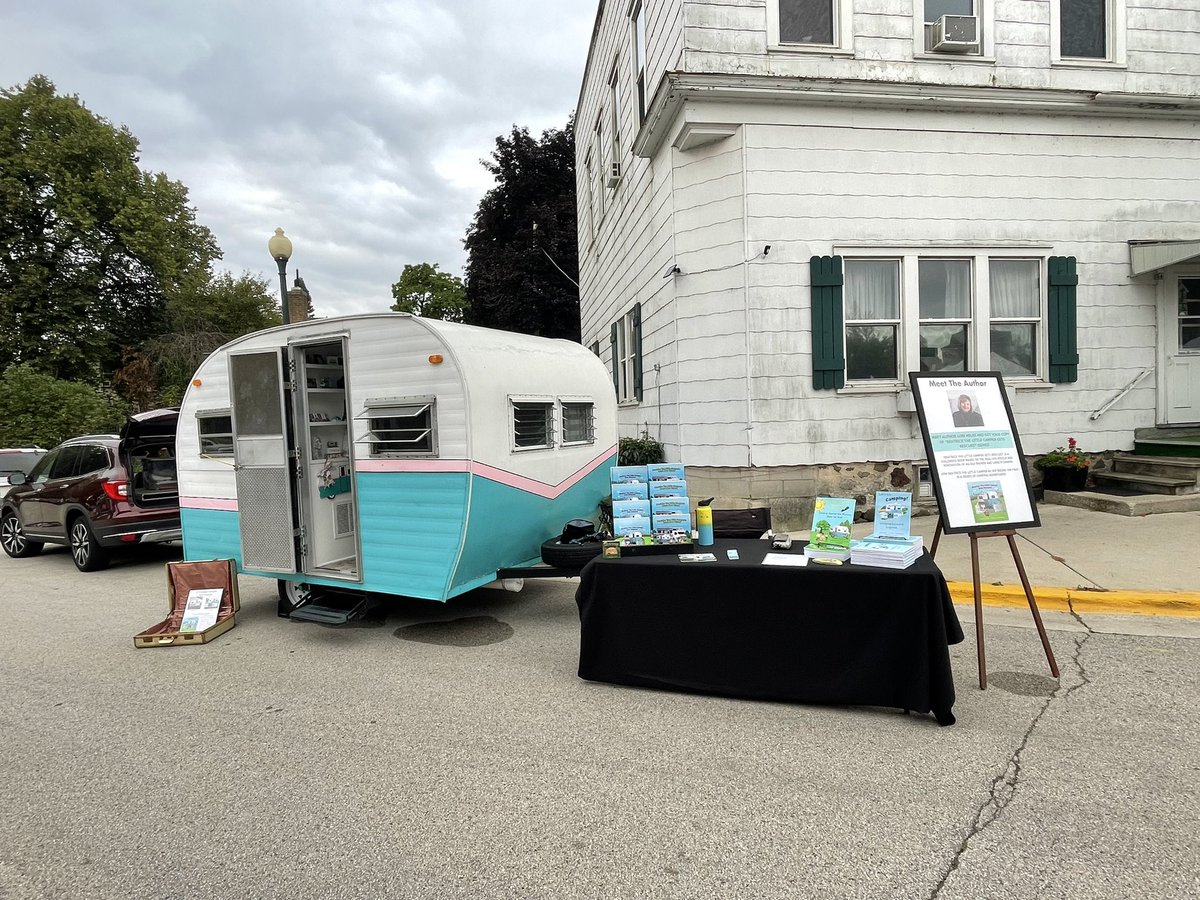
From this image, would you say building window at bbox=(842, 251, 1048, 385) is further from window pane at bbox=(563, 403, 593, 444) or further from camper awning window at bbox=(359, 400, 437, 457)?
camper awning window at bbox=(359, 400, 437, 457)

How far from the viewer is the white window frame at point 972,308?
886 cm

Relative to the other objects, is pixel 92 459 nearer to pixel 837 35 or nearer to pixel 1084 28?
pixel 837 35

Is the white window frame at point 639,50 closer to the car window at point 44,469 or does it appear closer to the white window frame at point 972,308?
the white window frame at point 972,308

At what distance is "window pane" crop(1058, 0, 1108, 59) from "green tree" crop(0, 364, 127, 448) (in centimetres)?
2311

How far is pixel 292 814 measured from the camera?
3080 mm

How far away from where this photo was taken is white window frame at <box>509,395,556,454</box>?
218 inches

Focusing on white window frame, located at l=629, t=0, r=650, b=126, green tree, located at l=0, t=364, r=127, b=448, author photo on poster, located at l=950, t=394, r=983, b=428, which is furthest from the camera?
green tree, located at l=0, t=364, r=127, b=448

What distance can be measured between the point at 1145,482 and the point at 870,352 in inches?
142

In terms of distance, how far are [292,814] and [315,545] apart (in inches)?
122

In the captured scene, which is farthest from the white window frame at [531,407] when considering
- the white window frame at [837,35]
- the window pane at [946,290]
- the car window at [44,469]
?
the car window at [44,469]

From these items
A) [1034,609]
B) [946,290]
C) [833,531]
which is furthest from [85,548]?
[946,290]

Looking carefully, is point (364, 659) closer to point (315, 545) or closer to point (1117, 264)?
point (315, 545)

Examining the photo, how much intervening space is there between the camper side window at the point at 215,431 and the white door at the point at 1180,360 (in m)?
11.1

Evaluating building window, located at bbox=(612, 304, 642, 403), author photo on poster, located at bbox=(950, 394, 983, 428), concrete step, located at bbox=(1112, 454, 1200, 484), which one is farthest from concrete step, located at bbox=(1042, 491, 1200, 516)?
building window, located at bbox=(612, 304, 642, 403)
